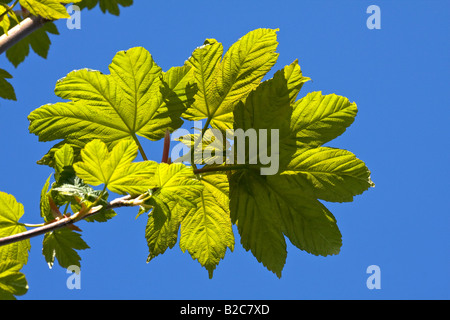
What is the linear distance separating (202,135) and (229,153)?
0.20 ft

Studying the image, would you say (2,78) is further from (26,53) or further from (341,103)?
(341,103)

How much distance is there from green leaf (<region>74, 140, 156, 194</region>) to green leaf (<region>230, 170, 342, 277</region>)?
0.19 metres

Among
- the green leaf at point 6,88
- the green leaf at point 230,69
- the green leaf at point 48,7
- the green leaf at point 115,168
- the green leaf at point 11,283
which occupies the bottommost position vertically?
the green leaf at point 11,283

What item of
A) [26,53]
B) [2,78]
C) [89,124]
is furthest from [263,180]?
[26,53]

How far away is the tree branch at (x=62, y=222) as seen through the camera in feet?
2.03

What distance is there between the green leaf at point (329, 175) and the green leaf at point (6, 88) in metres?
0.91

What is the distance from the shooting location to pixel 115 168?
67cm

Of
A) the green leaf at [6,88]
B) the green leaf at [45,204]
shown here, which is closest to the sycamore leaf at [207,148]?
the green leaf at [45,204]

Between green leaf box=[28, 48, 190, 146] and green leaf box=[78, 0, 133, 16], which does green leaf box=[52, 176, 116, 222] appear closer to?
green leaf box=[28, 48, 190, 146]

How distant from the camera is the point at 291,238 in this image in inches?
31.2

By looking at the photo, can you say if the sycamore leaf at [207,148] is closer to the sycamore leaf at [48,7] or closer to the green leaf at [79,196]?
the green leaf at [79,196]

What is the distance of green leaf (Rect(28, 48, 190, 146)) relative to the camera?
78 centimetres

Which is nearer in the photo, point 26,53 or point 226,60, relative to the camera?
point 226,60

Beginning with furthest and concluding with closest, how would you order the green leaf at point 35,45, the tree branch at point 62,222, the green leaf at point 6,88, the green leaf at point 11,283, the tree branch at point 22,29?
the green leaf at point 35,45 → the green leaf at point 6,88 → the tree branch at point 22,29 → the green leaf at point 11,283 → the tree branch at point 62,222
